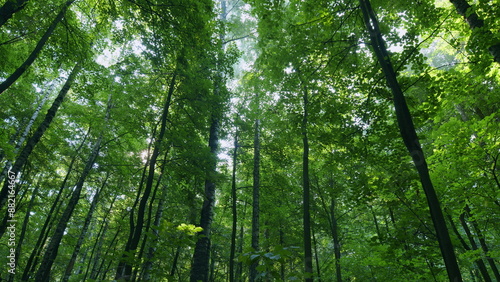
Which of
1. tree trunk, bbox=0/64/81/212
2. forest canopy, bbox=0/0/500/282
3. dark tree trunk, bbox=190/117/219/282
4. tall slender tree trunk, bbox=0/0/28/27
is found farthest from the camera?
dark tree trunk, bbox=190/117/219/282

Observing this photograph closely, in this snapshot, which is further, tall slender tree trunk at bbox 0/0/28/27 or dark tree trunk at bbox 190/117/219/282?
dark tree trunk at bbox 190/117/219/282

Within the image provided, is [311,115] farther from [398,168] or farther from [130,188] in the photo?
[130,188]

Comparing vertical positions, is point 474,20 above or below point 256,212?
above

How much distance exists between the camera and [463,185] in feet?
19.5

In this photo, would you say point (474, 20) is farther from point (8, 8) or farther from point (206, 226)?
point (8, 8)

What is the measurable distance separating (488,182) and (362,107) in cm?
377

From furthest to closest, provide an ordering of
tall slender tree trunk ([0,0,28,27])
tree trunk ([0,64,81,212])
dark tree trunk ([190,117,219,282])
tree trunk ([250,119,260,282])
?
1. tree trunk ([250,119,260,282])
2. dark tree trunk ([190,117,219,282])
3. tree trunk ([0,64,81,212])
4. tall slender tree trunk ([0,0,28,27])

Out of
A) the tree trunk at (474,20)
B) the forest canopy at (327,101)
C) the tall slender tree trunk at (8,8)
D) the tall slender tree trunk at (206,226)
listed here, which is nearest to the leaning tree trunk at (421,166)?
the forest canopy at (327,101)

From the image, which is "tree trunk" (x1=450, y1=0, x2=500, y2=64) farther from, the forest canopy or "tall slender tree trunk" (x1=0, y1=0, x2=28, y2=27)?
"tall slender tree trunk" (x1=0, y1=0, x2=28, y2=27)

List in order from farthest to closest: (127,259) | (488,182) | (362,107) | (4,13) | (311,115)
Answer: (311,115), (488,182), (362,107), (4,13), (127,259)

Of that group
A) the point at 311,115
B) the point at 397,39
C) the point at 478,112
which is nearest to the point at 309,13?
the point at 397,39

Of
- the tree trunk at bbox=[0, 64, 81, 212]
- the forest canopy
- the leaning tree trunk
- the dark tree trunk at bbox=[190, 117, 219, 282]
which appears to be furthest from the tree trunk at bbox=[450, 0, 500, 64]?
the tree trunk at bbox=[0, 64, 81, 212]

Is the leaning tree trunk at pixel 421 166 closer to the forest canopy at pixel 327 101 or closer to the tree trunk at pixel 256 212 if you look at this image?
the forest canopy at pixel 327 101

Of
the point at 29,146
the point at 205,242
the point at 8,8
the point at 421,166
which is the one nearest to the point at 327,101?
the point at 421,166
